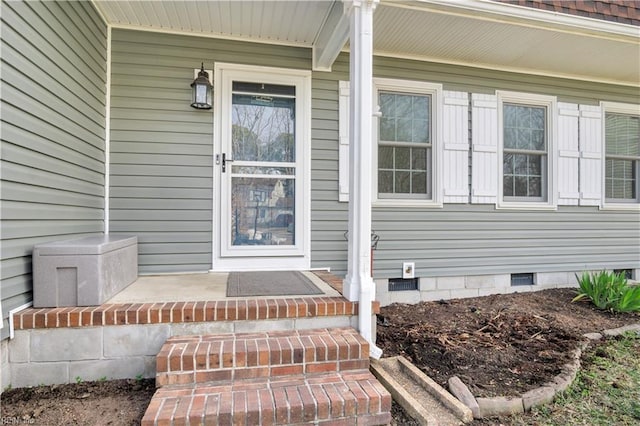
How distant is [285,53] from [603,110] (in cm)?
402

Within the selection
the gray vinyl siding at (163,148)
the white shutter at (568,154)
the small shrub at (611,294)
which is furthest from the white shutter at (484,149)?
the gray vinyl siding at (163,148)

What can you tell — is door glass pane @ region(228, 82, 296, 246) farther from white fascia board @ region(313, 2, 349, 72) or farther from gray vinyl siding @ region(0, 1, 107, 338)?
gray vinyl siding @ region(0, 1, 107, 338)

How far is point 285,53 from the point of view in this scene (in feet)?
11.5

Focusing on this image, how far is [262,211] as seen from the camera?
3512mm

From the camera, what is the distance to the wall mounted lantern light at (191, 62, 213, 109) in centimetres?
322

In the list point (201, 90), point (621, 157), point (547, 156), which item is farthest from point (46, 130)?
point (621, 157)

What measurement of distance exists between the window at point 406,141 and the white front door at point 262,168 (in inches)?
34.3

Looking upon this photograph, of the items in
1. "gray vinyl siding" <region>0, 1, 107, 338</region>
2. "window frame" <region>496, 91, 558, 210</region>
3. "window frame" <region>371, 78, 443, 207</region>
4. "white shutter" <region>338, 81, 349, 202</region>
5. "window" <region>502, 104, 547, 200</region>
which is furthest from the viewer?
"window" <region>502, 104, 547, 200</region>

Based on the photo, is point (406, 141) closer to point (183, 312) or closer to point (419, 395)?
point (419, 395)

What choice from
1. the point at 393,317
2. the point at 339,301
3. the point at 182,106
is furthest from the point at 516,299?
the point at 182,106

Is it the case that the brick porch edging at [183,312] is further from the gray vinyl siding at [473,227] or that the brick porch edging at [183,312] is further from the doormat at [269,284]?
the gray vinyl siding at [473,227]

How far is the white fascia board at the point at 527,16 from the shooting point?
2852 mm

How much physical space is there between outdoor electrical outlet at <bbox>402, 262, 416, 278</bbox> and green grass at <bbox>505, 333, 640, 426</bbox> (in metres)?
1.62

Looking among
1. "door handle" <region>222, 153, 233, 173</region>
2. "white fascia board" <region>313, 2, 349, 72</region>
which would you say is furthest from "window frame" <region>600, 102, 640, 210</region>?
"door handle" <region>222, 153, 233, 173</region>
